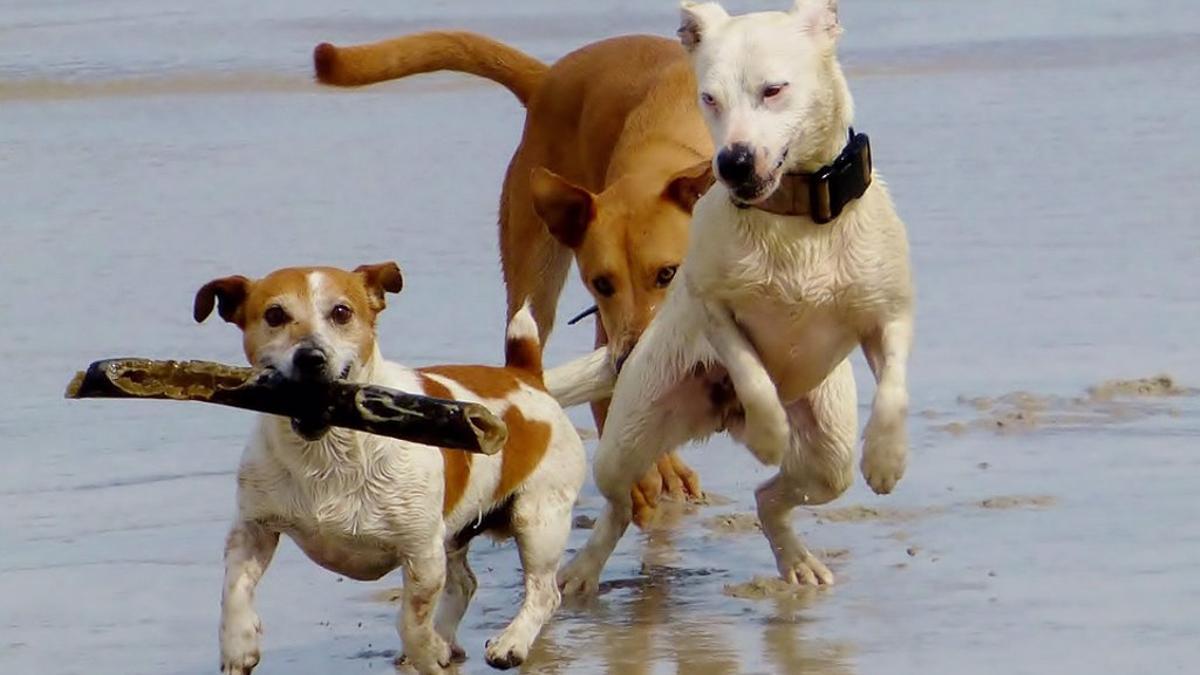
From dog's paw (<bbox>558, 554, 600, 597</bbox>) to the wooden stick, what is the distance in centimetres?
141

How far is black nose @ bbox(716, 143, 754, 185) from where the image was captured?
19.2 feet

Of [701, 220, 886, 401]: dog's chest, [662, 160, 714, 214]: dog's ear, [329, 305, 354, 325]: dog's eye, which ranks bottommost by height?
[662, 160, 714, 214]: dog's ear

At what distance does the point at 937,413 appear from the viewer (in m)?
8.16

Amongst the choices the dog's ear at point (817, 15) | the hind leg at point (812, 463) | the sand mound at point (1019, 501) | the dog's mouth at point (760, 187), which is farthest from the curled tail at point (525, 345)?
the sand mound at point (1019, 501)

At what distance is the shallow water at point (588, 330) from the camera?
6277mm

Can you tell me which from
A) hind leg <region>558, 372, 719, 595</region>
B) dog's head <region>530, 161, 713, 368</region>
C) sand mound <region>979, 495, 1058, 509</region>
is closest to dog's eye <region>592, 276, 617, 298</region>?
dog's head <region>530, 161, 713, 368</region>

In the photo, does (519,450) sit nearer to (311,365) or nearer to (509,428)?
(509,428)

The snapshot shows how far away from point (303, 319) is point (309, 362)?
0.62 ft

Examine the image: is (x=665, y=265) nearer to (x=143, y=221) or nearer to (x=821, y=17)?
(x=821, y=17)

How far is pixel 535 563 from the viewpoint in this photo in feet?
20.6

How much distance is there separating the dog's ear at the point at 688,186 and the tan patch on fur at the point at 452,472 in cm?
167

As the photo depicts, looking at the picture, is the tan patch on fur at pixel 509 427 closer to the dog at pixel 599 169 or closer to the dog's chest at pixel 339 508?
the dog's chest at pixel 339 508

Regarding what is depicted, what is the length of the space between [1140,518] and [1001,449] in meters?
0.91

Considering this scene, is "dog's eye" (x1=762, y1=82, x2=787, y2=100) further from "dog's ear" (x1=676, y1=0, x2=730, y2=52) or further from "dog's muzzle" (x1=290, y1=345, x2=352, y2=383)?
"dog's muzzle" (x1=290, y1=345, x2=352, y2=383)
